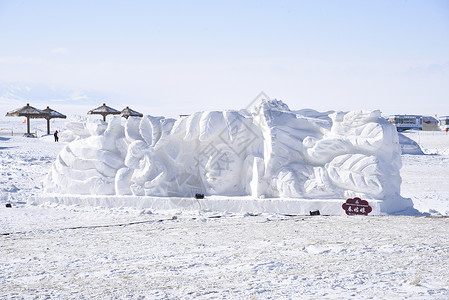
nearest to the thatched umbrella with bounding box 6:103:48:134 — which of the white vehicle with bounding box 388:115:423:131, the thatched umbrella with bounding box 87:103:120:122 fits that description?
the thatched umbrella with bounding box 87:103:120:122

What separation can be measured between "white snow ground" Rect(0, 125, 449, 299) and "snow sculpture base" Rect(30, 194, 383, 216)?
274 millimetres

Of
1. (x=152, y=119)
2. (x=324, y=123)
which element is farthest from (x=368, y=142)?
(x=152, y=119)

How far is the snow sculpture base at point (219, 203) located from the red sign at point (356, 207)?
0.09m

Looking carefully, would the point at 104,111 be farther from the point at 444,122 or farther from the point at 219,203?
the point at 444,122

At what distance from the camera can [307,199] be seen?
830cm

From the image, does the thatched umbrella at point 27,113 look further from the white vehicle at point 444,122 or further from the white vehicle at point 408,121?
the white vehicle at point 444,122

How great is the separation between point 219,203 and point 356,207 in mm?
2201

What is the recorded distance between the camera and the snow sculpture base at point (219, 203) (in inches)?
319

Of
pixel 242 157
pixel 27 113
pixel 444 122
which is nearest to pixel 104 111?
pixel 27 113

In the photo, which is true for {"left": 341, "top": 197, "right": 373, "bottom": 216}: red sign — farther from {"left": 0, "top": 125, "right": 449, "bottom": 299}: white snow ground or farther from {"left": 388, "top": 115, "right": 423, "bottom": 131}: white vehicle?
{"left": 388, "top": 115, "right": 423, "bottom": 131}: white vehicle

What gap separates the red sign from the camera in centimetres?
784

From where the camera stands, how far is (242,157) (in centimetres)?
912

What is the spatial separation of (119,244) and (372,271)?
2.94 m

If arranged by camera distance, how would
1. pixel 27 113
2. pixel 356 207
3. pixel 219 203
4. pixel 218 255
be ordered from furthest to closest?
pixel 27 113
pixel 219 203
pixel 356 207
pixel 218 255
